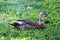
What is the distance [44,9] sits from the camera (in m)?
5.93

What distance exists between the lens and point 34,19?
214 inches

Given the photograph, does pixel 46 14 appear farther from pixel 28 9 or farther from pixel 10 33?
pixel 10 33

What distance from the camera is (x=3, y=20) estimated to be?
5316 millimetres

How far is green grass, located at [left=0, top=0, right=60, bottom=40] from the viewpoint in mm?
4707

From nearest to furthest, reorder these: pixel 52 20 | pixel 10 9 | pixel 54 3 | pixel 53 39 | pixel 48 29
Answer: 1. pixel 53 39
2. pixel 48 29
3. pixel 52 20
4. pixel 10 9
5. pixel 54 3

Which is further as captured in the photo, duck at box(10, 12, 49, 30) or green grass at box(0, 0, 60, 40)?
duck at box(10, 12, 49, 30)

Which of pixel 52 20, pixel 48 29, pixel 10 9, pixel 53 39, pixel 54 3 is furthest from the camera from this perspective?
pixel 54 3

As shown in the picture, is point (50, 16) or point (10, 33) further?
point (50, 16)

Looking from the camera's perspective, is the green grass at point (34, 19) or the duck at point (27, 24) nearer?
the green grass at point (34, 19)

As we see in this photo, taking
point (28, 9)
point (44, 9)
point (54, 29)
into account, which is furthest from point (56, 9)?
point (54, 29)

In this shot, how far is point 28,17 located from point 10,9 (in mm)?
565

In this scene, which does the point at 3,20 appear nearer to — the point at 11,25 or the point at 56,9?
the point at 11,25

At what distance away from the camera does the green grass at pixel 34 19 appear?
471 cm

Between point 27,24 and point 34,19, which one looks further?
point 34,19
